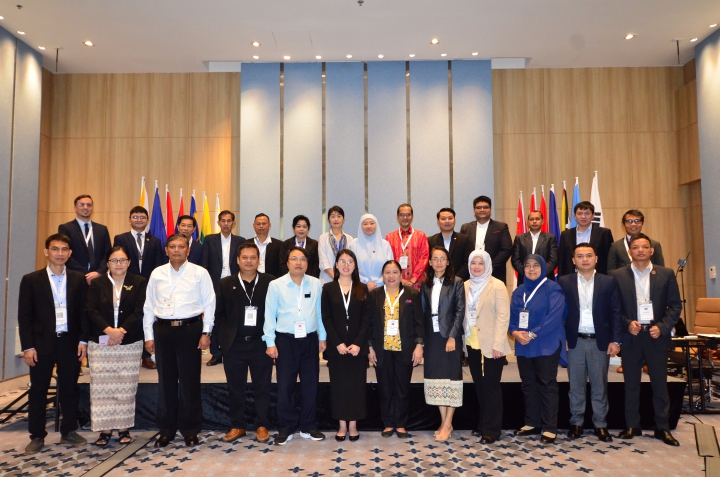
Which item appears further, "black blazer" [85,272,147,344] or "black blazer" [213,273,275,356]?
"black blazer" [213,273,275,356]

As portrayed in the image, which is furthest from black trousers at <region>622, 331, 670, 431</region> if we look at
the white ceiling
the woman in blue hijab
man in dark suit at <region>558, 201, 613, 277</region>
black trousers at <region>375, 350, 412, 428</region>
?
the white ceiling

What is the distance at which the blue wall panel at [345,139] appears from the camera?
809 cm

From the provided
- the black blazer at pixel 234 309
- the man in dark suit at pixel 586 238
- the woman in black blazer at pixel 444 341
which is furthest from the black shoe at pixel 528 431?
the black blazer at pixel 234 309

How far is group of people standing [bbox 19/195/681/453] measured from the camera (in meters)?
3.99

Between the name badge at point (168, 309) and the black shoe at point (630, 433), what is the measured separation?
3.70 meters

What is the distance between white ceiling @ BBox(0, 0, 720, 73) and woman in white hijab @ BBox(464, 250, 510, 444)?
12.6 feet

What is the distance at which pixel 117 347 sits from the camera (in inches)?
158

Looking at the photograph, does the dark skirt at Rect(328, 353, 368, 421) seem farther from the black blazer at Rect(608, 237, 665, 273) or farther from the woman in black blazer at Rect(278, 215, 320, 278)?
the black blazer at Rect(608, 237, 665, 273)

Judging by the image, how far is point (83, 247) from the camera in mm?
5250

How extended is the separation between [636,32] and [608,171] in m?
2.09

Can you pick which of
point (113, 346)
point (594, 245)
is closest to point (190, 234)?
point (113, 346)

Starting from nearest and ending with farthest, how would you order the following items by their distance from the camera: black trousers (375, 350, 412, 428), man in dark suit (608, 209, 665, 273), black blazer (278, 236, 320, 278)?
black trousers (375, 350, 412, 428), man in dark suit (608, 209, 665, 273), black blazer (278, 236, 320, 278)

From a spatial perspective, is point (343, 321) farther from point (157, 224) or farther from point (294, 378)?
point (157, 224)

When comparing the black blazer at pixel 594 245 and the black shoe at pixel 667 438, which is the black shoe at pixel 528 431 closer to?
the black shoe at pixel 667 438
